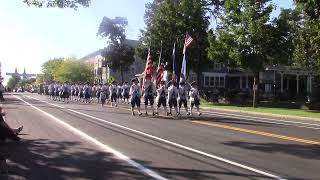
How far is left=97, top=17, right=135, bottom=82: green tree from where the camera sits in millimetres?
90562

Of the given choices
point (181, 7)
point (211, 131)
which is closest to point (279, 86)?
point (181, 7)

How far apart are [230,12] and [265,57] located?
4.58m

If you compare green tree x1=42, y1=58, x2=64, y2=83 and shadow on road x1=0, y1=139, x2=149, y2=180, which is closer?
shadow on road x1=0, y1=139, x2=149, y2=180

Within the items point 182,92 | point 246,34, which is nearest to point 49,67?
point 246,34

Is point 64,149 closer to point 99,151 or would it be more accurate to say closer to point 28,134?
point 99,151

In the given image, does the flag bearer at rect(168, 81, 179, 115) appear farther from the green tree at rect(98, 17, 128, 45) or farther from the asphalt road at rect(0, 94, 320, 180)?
the green tree at rect(98, 17, 128, 45)

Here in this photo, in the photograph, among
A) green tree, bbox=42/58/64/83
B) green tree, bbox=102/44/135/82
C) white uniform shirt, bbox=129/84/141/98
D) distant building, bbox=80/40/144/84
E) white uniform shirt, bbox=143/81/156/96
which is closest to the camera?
white uniform shirt, bbox=129/84/141/98

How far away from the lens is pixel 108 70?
115125 mm

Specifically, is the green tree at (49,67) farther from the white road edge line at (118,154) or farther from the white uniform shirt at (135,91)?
the white road edge line at (118,154)

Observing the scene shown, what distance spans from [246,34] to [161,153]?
1288 inches

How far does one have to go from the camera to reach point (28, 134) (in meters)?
16.9

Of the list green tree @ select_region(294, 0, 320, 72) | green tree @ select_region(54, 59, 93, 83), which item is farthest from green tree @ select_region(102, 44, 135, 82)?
green tree @ select_region(294, 0, 320, 72)

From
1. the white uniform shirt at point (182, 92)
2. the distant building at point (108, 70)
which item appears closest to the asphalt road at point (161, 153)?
the white uniform shirt at point (182, 92)

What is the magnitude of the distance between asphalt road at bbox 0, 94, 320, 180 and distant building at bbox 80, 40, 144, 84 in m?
84.2
